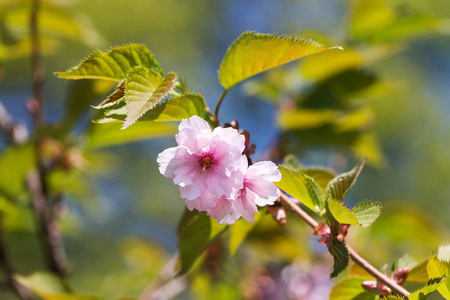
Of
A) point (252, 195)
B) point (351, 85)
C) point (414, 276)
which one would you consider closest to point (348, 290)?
point (414, 276)

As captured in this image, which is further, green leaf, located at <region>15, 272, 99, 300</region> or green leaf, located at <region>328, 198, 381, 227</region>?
green leaf, located at <region>15, 272, 99, 300</region>

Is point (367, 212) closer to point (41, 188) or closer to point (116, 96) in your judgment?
point (116, 96)

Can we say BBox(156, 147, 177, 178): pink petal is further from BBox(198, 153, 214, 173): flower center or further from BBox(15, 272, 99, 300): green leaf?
BBox(15, 272, 99, 300): green leaf

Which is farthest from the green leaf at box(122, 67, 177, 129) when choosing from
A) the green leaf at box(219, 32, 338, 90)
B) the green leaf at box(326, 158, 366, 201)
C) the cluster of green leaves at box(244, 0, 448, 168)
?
the cluster of green leaves at box(244, 0, 448, 168)

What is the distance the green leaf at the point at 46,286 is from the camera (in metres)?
0.67

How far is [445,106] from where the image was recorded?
8.03 m

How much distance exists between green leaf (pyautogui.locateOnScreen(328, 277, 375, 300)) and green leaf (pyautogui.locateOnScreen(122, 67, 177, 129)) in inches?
13.1

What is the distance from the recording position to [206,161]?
46 centimetres

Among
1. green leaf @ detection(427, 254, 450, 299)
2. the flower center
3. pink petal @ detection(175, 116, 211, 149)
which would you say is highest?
pink petal @ detection(175, 116, 211, 149)

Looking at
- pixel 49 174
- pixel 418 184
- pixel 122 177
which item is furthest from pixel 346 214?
pixel 418 184

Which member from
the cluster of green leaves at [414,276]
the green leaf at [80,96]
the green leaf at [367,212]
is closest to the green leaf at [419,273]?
the cluster of green leaves at [414,276]

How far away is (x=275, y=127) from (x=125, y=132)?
0.60 metres

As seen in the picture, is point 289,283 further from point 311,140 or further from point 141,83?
point 141,83

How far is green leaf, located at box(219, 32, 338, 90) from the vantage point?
48 centimetres
